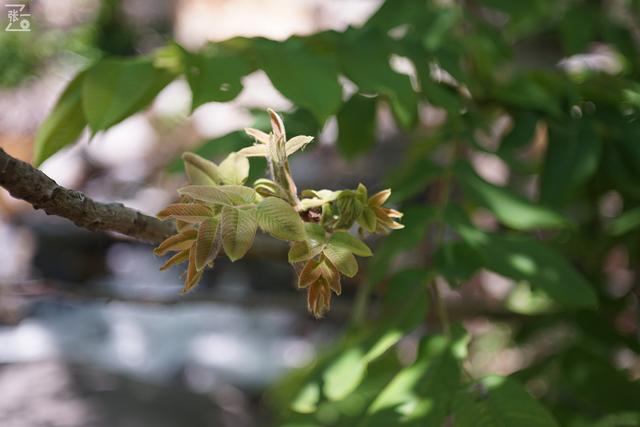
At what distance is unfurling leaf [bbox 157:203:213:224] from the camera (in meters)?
0.44

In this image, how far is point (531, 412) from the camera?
22.6 inches

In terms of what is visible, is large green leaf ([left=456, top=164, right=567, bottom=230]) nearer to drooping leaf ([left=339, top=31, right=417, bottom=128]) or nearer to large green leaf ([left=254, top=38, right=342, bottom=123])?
drooping leaf ([left=339, top=31, right=417, bottom=128])

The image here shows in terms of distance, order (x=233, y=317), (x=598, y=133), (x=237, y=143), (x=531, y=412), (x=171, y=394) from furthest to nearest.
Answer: (x=233, y=317) < (x=171, y=394) < (x=598, y=133) < (x=237, y=143) < (x=531, y=412)

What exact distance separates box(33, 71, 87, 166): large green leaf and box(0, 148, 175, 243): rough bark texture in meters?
0.25

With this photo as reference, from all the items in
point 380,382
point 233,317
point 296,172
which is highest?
point 380,382

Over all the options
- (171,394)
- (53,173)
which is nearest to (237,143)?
(171,394)

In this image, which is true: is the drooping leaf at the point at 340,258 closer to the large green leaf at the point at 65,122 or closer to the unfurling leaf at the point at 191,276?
the unfurling leaf at the point at 191,276

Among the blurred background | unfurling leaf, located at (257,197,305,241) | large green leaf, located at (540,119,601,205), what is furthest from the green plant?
large green leaf, located at (540,119,601,205)

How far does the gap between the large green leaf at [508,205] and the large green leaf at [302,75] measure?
8.2 inches

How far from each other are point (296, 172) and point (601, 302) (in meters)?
2.43

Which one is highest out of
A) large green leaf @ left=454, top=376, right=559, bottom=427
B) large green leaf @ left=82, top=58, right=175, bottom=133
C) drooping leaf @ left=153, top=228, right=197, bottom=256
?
drooping leaf @ left=153, top=228, right=197, bottom=256

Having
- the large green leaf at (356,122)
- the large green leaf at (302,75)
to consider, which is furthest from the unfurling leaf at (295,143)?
the large green leaf at (356,122)

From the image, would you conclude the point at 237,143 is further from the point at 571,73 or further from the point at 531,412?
the point at 571,73

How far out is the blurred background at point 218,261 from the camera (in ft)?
3.59
